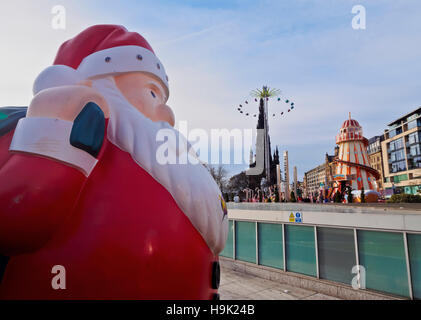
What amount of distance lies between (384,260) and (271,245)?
3.87 metres

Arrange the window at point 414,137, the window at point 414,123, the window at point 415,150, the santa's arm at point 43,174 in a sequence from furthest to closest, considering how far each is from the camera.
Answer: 1. the window at point 415,150
2. the window at point 414,123
3. the window at point 414,137
4. the santa's arm at point 43,174

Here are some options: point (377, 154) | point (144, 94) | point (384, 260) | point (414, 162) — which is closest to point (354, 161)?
point (384, 260)

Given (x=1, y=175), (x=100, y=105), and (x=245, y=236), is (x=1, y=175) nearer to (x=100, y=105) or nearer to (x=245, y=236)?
(x=100, y=105)

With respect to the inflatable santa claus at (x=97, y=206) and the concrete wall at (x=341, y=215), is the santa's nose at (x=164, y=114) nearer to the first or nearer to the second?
the inflatable santa claus at (x=97, y=206)

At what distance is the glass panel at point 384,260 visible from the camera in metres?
7.18

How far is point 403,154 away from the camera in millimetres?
58719

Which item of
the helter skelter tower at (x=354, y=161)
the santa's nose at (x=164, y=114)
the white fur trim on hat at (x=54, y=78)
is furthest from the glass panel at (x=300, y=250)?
the helter skelter tower at (x=354, y=161)

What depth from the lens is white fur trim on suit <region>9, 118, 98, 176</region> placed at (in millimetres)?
2711

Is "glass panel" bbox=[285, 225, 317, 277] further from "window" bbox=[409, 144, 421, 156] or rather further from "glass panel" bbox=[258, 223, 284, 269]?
"window" bbox=[409, 144, 421, 156]

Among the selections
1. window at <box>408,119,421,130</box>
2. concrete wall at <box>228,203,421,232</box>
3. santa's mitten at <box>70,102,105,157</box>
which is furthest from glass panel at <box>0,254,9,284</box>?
window at <box>408,119,421,130</box>

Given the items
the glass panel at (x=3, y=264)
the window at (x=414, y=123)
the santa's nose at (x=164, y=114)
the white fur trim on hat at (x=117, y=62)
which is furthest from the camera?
the window at (x=414, y=123)

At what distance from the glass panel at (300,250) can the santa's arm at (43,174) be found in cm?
831

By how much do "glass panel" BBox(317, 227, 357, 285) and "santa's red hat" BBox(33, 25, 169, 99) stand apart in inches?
289

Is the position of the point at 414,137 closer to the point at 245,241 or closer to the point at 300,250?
the point at 245,241
